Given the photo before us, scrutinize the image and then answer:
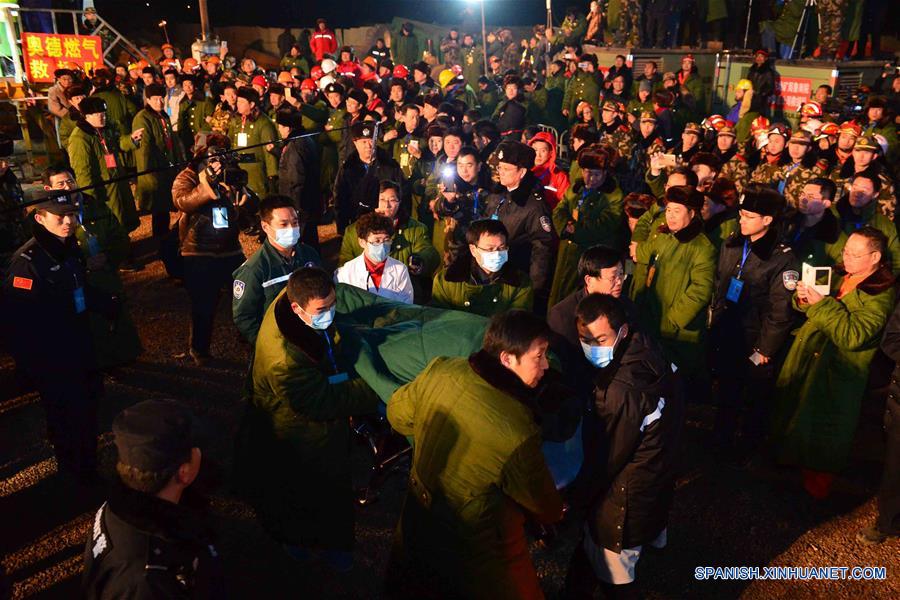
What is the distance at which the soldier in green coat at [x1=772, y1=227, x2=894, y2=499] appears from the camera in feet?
15.8

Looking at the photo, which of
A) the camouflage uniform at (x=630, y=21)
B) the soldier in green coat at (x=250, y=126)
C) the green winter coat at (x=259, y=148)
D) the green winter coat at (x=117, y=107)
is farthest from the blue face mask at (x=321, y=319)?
the camouflage uniform at (x=630, y=21)

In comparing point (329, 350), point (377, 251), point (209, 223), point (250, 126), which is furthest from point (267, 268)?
point (250, 126)

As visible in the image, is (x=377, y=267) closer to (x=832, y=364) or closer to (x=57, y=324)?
(x=57, y=324)

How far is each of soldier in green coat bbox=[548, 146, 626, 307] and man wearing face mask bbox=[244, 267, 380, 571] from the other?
3.88 metres

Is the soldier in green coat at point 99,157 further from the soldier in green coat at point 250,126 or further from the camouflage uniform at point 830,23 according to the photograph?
the camouflage uniform at point 830,23

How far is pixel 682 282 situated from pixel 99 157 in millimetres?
7494

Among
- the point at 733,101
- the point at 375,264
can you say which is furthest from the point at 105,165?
the point at 733,101

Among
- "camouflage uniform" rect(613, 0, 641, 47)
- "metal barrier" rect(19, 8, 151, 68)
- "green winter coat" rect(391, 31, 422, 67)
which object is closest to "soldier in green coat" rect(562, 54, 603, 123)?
"camouflage uniform" rect(613, 0, 641, 47)

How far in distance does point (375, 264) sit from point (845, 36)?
16196mm

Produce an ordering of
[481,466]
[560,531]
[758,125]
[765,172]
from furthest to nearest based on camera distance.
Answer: [758,125] → [765,172] → [560,531] → [481,466]

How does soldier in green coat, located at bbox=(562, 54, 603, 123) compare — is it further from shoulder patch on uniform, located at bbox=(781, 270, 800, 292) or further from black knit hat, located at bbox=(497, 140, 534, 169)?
shoulder patch on uniform, located at bbox=(781, 270, 800, 292)

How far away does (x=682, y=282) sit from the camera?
5734 mm

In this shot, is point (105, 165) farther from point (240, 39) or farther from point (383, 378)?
point (240, 39)

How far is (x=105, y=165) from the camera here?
9508 millimetres
